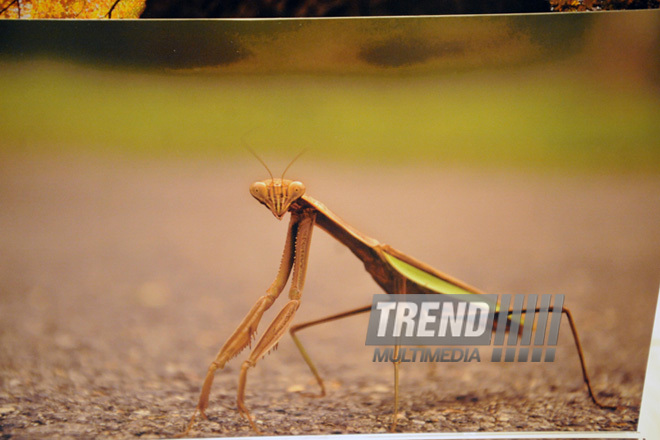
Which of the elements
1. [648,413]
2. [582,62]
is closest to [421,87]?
[582,62]

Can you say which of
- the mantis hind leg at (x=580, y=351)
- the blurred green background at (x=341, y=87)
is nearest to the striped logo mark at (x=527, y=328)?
the mantis hind leg at (x=580, y=351)

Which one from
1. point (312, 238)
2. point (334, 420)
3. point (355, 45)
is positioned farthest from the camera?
point (334, 420)

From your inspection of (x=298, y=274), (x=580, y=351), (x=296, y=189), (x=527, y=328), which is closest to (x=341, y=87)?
(x=296, y=189)

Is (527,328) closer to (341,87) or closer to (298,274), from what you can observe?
(298,274)

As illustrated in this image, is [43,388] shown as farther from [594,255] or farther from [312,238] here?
[594,255]

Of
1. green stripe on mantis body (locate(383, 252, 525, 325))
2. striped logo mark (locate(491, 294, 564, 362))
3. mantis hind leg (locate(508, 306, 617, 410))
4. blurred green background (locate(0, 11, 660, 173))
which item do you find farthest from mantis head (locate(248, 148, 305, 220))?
mantis hind leg (locate(508, 306, 617, 410))

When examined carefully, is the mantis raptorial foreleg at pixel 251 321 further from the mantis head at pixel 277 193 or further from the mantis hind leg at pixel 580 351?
the mantis hind leg at pixel 580 351
